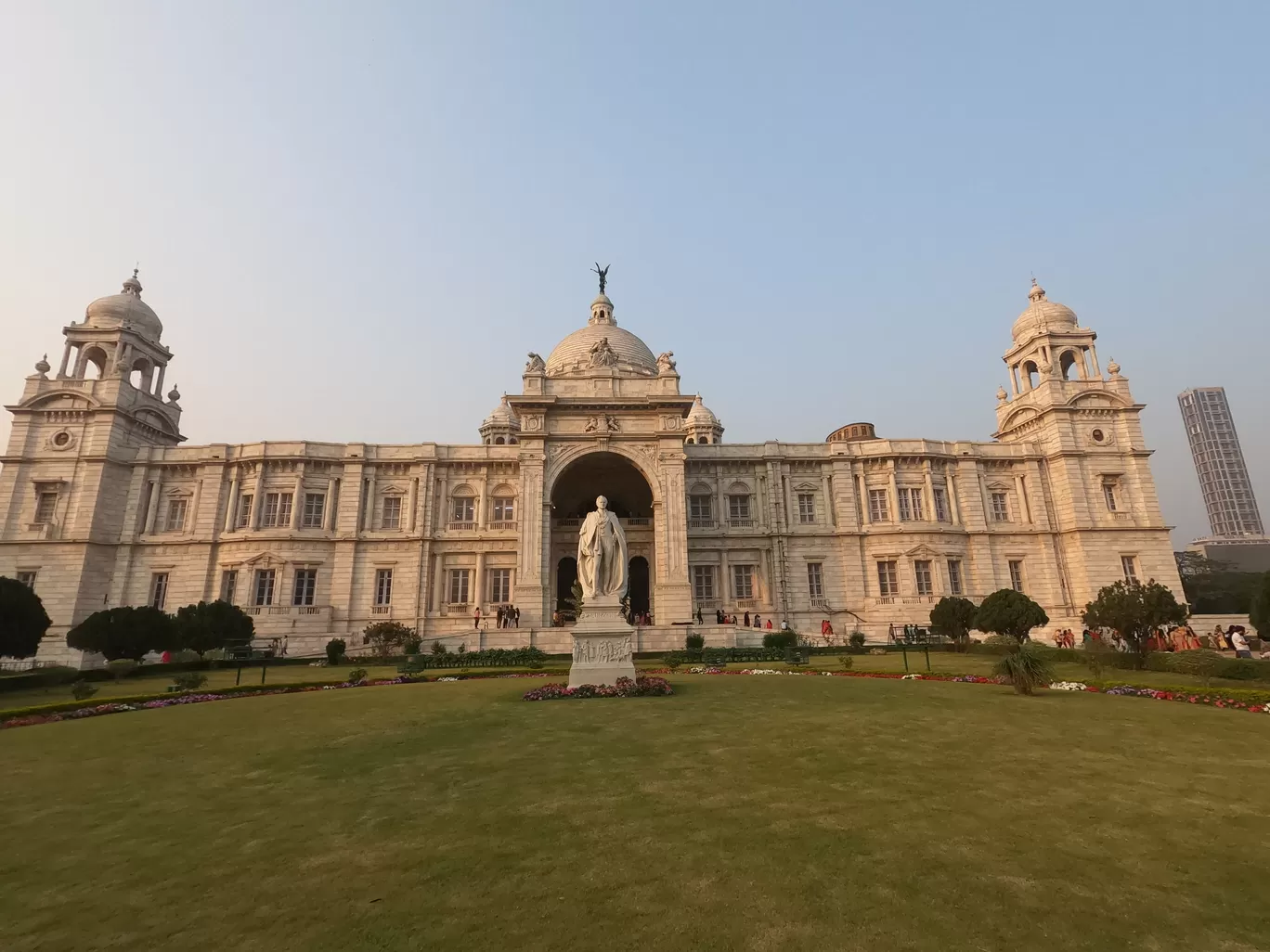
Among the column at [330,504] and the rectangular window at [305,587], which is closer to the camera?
the rectangular window at [305,587]

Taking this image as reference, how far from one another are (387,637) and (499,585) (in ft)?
29.7

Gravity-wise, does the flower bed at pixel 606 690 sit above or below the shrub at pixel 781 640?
below

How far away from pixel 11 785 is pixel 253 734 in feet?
10.0

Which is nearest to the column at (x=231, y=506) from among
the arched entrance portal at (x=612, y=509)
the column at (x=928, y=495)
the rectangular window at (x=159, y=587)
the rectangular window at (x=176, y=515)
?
the rectangular window at (x=176, y=515)

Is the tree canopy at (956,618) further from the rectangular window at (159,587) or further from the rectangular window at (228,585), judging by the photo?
the rectangular window at (159,587)

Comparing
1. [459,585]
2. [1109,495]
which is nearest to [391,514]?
[459,585]

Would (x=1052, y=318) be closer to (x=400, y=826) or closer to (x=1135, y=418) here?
(x=1135, y=418)

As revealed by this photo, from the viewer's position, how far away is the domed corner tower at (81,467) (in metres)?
33.9

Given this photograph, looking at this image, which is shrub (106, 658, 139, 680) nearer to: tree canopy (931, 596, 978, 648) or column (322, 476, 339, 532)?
column (322, 476, 339, 532)

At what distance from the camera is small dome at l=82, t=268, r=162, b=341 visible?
1528 inches

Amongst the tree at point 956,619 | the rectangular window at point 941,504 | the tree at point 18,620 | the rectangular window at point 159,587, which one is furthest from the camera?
the rectangular window at point 941,504

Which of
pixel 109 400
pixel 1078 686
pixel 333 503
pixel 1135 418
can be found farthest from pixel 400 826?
pixel 1135 418

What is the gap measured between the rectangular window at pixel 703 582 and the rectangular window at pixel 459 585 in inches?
547

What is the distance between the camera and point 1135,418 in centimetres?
Result: 3872
